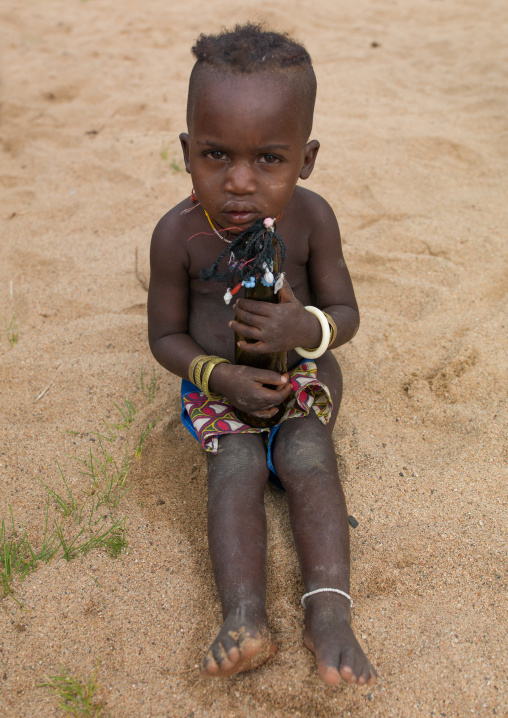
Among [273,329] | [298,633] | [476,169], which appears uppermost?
[273,329]

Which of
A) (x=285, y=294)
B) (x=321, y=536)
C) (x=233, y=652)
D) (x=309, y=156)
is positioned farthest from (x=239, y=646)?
(x=309, y=156)

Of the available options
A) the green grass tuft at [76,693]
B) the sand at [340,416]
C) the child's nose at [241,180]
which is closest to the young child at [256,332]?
the child's nose at [241,180]

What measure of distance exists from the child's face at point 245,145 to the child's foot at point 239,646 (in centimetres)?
113

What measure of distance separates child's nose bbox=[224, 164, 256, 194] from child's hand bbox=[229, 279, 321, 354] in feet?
1.06

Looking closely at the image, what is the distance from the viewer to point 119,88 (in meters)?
5.38

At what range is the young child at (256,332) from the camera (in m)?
1.69

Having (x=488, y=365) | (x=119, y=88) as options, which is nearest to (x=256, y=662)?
(x=488, y=365)

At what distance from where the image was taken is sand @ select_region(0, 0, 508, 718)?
1.73m

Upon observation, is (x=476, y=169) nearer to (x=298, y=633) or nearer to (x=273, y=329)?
(x=273, y=329)

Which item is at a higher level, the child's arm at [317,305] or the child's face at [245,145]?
the child's face at [245,145]

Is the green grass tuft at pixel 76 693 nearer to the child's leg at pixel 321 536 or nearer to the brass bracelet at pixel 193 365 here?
the child's leg at pixel 321 536

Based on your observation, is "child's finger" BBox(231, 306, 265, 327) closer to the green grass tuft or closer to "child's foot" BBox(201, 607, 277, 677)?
"child's foot" BBox(201, 607, 277, 677)

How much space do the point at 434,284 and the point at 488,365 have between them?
0.65 metres

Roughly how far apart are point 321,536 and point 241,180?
3.57 ft
